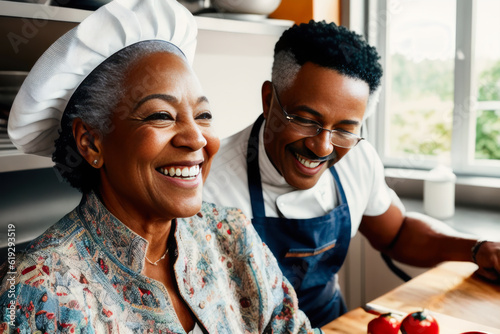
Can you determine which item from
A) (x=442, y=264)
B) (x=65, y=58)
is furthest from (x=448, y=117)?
(x=65, y=58)

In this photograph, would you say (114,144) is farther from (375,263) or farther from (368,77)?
(375,263)

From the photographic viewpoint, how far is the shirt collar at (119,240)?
98cm

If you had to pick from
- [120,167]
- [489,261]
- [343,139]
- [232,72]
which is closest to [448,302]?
[489,261]

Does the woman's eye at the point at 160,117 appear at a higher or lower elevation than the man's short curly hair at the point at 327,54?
lower

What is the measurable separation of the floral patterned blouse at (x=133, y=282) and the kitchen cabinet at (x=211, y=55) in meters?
0.46

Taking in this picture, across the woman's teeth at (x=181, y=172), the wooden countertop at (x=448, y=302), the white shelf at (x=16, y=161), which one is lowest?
the wooden countertop at (x=448, y=302)

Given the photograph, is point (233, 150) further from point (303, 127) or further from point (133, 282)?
point (133, 282)

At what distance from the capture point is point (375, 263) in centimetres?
266

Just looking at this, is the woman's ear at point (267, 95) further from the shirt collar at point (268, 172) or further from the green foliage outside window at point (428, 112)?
the green foliage outside window at point (428, 112)

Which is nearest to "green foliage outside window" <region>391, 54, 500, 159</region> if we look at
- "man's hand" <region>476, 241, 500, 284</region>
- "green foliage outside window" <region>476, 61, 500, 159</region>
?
"green foliage outside window" <region>476, 61, 500, 159</region>

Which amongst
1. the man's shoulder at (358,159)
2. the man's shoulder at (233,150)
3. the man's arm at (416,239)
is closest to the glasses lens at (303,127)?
the man's shoulder at (233,150)

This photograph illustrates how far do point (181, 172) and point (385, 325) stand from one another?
645 millimetres

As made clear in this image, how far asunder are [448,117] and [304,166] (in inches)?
57.9

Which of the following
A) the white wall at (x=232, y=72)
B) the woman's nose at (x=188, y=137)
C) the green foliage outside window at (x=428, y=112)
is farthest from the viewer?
the green foliage outside window at (x=428, y=112)
